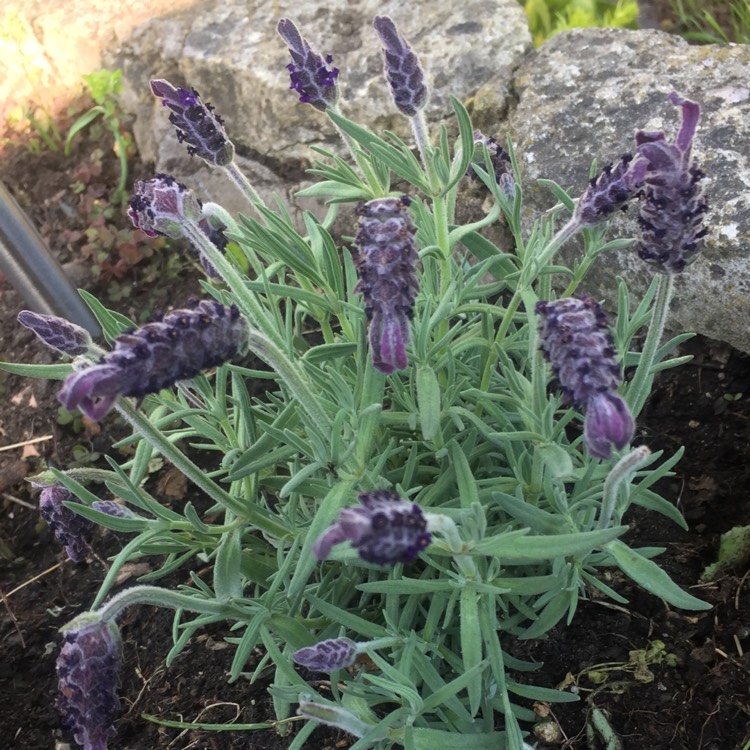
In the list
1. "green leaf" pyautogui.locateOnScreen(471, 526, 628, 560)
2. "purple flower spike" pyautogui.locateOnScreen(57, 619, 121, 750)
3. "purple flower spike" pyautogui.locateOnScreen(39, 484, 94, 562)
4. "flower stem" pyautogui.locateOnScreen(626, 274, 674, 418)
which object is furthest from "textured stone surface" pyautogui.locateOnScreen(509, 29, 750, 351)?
"purple flower spike" pyautogui.locateOnScreen(57, 619, 121, 750)

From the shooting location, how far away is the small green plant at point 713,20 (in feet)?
12.8

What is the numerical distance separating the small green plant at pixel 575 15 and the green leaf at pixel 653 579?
3.03 m

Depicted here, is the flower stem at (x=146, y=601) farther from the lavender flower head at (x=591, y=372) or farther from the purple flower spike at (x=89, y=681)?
the lavender flower head at (x=591, y=372)

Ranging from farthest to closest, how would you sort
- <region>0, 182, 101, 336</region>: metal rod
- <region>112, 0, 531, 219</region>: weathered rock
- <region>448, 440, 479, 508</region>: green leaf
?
<region>112, 0, 531, 219</region>: weathered rock
<region>0, 182, 101, 336</region>: metal rod
<region>448, 440, 479, 508</region>: green leaf

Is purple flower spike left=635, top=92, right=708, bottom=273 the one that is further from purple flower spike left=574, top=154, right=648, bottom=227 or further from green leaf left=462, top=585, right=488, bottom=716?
green leaf left=462, top=585, right=488, bottom=716

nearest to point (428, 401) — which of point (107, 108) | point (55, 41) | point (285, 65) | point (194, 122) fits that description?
point (194, 122)

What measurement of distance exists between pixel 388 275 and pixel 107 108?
3465mm

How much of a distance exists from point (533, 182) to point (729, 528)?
4.31 ft

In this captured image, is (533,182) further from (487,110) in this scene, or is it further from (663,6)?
(663,6)

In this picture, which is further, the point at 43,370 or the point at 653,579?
the point at 43,370

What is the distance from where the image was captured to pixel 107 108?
4164 millimetres

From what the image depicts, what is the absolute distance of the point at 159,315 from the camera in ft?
4.12

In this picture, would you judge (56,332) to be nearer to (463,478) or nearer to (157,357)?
(157,357)

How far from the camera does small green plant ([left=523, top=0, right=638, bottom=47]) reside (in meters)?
3.90
